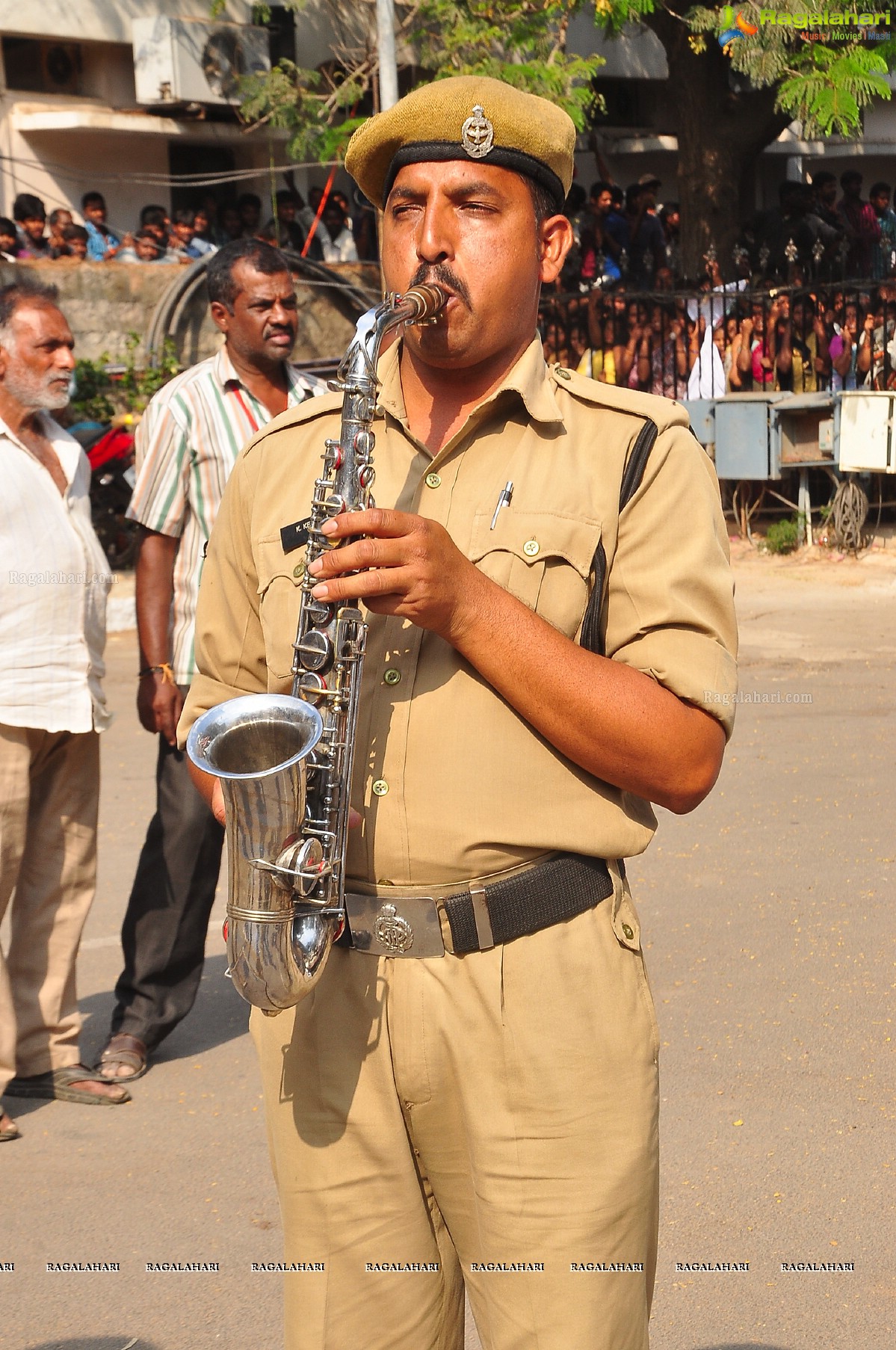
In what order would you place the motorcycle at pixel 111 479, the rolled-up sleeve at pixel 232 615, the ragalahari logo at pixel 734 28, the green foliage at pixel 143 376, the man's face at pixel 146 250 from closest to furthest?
the rolled-up sleeve at pixel 232 615 < the motorcycle at pixel 111 479 < the ragalahari logo at pixel 734 28 < the green foliage at pixel 143 376 < the man's face at pixel 146 250

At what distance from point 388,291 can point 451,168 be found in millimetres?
185

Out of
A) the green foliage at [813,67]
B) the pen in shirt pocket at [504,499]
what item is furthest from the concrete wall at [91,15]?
the pen in shirt pocket at [504,499]

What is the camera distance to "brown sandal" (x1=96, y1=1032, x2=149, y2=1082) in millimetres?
4578

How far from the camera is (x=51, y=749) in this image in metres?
4.50

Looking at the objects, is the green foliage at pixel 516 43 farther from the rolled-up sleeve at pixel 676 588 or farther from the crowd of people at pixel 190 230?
the rolled-up sleeve at pixel 676 588

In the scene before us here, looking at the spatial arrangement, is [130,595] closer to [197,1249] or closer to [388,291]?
[197,1249]

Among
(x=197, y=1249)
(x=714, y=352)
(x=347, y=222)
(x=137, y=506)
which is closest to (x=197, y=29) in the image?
(x=347, y=222)

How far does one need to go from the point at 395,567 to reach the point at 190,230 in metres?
17.0

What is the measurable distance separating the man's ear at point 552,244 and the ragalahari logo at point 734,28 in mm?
12035

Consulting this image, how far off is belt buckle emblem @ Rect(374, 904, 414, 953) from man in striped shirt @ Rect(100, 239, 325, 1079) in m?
2.58

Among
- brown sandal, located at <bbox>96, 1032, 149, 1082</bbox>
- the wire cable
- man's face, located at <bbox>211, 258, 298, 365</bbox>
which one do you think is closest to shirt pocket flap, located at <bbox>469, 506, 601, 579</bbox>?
man's face, located at <bbox>211, 258, 298, 365</bbox>

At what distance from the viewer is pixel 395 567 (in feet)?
5.97

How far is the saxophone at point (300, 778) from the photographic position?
6.29ft

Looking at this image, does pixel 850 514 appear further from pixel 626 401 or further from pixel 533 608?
pixel 533 608
